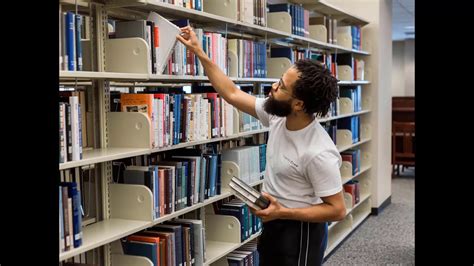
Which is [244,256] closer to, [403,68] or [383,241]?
[383,241]

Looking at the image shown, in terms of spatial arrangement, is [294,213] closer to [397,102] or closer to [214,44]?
[214,44]

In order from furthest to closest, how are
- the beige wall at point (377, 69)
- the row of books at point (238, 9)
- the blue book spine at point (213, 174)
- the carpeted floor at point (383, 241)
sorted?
1. the beige wall at point (377, 69)
2. the carpeted floor at point (383, 241)
3. the row of books at point (238, 9)
4. the blue book spine at point (213, 174)

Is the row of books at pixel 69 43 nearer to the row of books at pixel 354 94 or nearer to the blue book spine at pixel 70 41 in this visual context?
the blue book spine at pixel 70 41

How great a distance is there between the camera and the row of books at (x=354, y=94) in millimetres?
5227

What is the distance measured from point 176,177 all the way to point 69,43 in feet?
2.87

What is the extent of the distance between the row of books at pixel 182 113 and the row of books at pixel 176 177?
4.7 inches

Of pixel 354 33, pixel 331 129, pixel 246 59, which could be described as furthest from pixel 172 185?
pixel 354 33

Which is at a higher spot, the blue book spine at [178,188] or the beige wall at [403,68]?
the beige wall at [403,68]

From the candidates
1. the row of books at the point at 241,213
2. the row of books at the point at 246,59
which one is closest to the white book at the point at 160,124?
the row of books at the point at 246,59

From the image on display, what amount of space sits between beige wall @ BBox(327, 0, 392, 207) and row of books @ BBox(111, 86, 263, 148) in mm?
3078

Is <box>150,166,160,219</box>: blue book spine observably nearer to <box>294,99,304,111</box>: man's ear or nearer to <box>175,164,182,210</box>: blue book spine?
<box>175,164,182,210</box>: blue book spine

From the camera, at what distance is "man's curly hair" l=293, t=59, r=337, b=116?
6.68 feet

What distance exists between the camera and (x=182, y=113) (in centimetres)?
261
